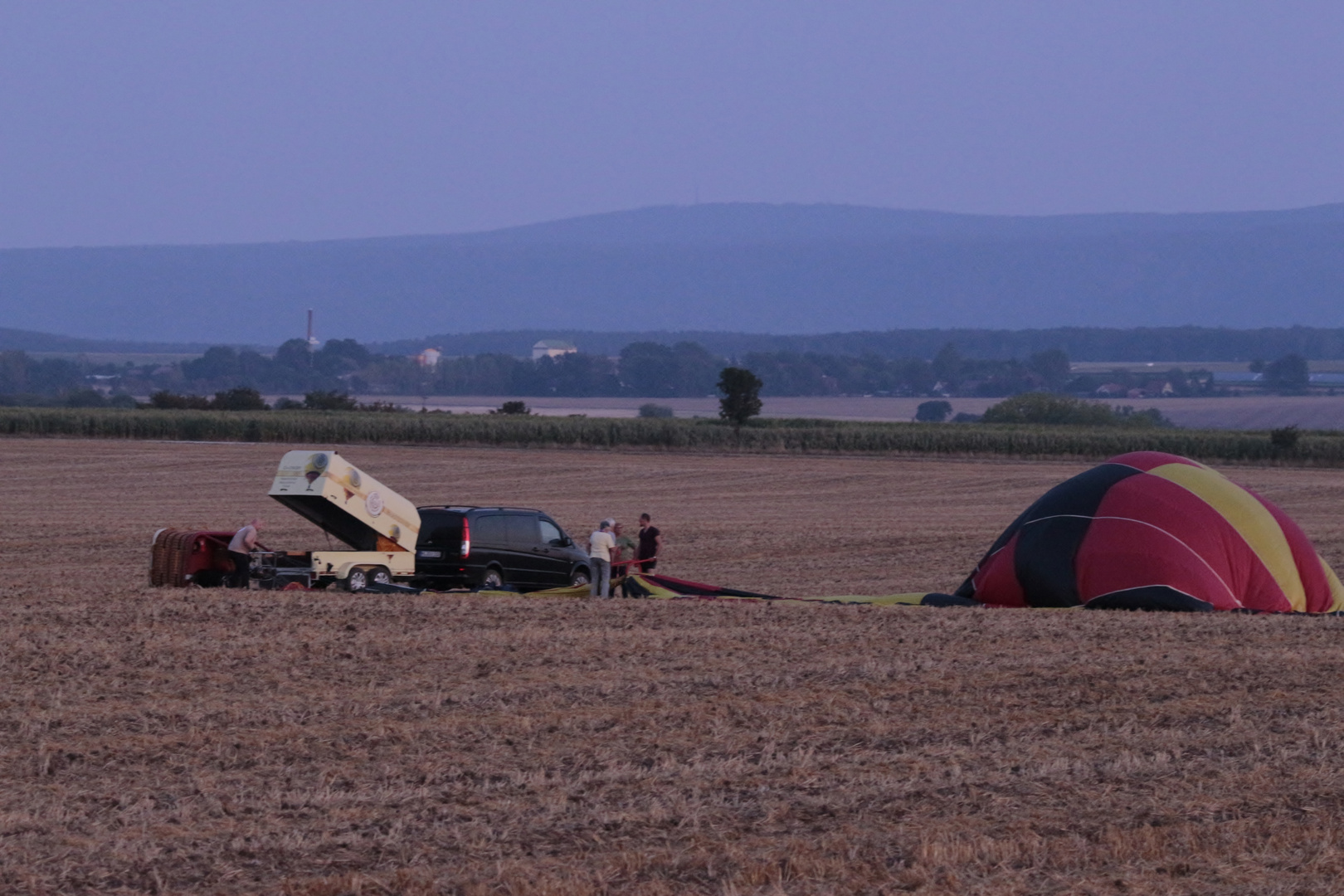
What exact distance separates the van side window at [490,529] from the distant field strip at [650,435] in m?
39.0

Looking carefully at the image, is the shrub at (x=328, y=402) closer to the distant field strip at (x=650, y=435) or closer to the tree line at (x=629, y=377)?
the distant field strip at (x=650, y=435)

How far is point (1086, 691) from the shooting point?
1187cm

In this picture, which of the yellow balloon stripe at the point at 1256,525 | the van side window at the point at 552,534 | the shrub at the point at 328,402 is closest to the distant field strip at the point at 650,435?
the shrub at the point at 328,402

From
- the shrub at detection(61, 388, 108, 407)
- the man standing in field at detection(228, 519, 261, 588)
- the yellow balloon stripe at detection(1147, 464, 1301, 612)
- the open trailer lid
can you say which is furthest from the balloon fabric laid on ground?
the shrub at detection(61, 388, 108, 407)

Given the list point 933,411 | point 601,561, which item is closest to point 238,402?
point 933,411

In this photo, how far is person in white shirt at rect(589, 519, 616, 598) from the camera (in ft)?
64.1

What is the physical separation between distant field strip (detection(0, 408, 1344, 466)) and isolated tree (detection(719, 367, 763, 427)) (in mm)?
773

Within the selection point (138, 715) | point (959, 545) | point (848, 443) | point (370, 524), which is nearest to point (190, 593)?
point (370, 524)

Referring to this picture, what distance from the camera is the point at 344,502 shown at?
18547 millimetres

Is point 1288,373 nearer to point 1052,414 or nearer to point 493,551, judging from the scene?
point 1052,414

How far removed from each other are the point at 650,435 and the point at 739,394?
3.87 meters

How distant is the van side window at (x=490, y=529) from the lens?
815 inches

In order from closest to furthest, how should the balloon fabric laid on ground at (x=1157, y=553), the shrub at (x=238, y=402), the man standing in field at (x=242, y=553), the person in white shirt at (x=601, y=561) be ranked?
the balloon fabric laid on ground at (x=1157, y=553)
the man standing in field at (x=242, y=553)
the person in white shirt at (x=601, y=561)
the shrub at (x=238, y=402)

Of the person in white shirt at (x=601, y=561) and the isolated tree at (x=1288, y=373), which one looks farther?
the isolated tree at (x=1288, y=373)
